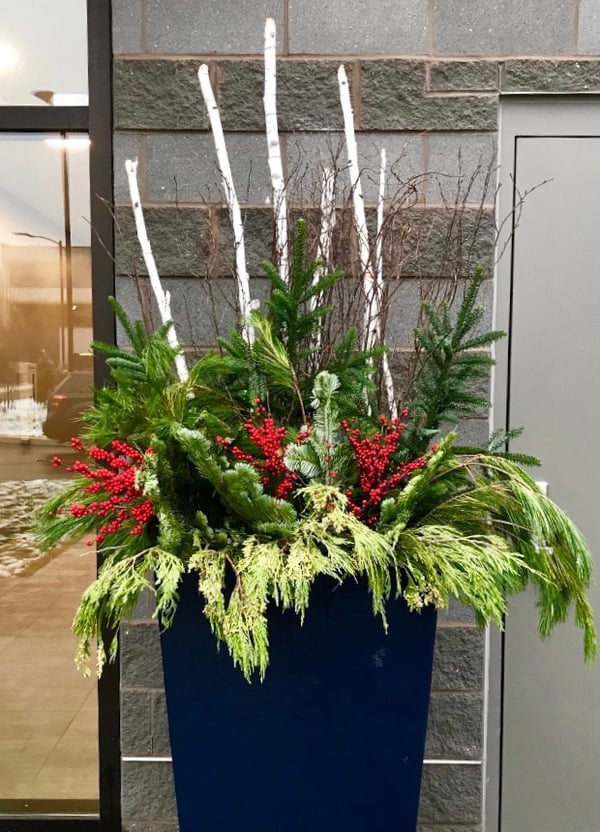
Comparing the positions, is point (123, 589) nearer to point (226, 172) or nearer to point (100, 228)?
point (226, 172)

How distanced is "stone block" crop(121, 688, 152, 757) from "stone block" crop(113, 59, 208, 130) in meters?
1.81

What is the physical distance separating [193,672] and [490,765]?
4.56 feet

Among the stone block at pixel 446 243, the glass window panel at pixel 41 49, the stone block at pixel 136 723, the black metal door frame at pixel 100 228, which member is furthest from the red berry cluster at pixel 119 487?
the glass window panel at pixel 41 49

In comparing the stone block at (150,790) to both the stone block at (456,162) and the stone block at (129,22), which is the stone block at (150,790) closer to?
the stone block at (456,162)

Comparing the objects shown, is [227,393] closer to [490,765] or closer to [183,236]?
[183,236]

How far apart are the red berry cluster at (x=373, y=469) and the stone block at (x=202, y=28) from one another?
54.5 inches

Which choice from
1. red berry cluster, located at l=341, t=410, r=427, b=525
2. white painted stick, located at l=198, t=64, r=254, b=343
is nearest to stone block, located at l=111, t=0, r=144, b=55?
white painted stick, located at l=198, t=64, r=254, b=343

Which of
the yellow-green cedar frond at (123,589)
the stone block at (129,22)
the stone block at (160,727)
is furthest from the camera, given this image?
the stone block at (160,727)

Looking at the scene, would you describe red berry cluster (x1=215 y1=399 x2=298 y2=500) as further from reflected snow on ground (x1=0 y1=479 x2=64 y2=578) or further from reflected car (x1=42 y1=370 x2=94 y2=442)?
reflected snow on ground (x1=0 y1=479 x2=64 y2=578)

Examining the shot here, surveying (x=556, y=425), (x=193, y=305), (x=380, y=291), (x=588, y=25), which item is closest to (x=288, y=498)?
(x=380, y=291)

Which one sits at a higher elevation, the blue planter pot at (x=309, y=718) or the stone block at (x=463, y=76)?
the stone block at (x=463, y=76)

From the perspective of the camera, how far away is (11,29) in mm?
2424

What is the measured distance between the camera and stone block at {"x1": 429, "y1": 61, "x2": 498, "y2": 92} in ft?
7.42

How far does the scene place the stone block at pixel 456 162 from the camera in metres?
2.28
